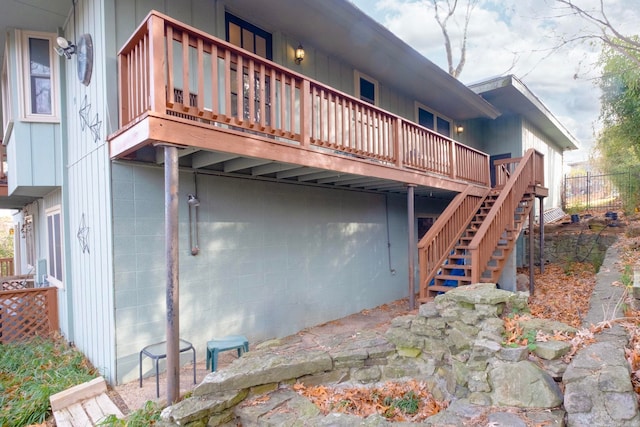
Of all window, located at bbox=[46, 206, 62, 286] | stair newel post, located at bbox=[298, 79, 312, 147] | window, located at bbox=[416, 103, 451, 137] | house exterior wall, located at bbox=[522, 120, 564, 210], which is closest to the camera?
stair newel post, located at bbox=[298, 79, 312, 147]

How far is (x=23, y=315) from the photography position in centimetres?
546

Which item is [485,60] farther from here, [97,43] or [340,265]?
[97,43]

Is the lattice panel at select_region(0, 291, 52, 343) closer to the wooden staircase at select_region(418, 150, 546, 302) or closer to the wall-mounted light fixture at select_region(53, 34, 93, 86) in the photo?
the wall-mounted light fixture at select_region(53, 34, 93, 86)

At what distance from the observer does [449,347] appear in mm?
3611

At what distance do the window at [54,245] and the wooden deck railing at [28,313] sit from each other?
327 millimetres

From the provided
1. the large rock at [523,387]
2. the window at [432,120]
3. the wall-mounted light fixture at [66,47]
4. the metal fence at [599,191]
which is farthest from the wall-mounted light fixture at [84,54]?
the metal fence at [599,191]

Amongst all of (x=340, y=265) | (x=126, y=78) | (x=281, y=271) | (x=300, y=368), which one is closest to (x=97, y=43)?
(x=126, y=78)

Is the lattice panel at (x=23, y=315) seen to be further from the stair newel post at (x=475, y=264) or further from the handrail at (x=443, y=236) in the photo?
the stair newel post at (x=475, y=264)

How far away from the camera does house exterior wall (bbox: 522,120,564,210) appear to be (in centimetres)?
1227

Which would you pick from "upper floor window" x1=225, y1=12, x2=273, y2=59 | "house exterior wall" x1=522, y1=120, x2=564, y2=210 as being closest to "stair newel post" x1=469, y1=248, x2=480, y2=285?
"upper floor window" x1=225, y1=12, x2=273, y2=59

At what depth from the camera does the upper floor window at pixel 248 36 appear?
5.52 meters

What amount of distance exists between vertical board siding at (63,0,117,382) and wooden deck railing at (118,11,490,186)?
54 cm

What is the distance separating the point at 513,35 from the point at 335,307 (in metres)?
7.53

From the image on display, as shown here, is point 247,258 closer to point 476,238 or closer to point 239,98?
point 239,98
